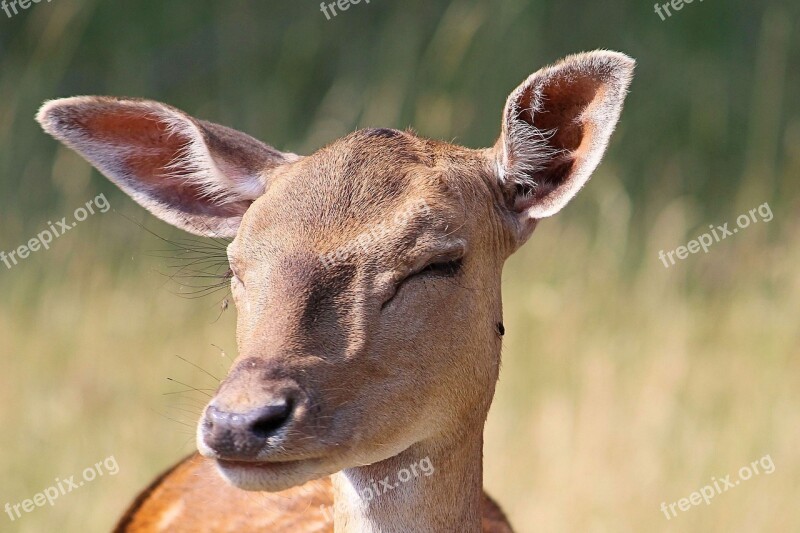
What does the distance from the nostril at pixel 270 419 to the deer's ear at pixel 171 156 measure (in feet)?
4.10

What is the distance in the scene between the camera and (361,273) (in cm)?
395

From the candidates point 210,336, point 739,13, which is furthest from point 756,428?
point 739,13

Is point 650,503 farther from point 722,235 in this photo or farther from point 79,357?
point 79,357

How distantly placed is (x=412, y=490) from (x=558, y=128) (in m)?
1.29

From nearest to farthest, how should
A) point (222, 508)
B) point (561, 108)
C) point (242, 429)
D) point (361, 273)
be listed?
point (242, 429)
point (361, 273)
point (561, 108)
point (222, 508)

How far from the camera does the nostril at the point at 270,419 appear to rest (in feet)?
11.6

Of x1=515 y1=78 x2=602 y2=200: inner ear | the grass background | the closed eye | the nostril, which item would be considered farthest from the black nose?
the grass background

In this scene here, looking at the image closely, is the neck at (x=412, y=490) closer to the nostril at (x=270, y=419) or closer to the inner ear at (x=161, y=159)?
the nostril at (x=270, y=419)

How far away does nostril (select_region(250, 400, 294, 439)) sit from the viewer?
11.6 ft

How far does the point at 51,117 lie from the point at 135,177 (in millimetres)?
379

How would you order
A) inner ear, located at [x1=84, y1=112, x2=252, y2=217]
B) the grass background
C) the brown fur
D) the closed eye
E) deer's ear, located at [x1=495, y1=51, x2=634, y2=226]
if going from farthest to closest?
1. the grass background
2. the brown fur
3. inner ear, located at [x1=84, y1=112, x2=252, y2=217]
4. deer's ear, located at [x1=495, y1=51, x2=634, y2=226]
5. the closed eye

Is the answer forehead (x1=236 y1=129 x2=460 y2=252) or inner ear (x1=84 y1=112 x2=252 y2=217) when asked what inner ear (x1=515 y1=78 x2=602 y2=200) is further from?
→ inner ear (x1=84 y1=112 x2=252 y2=217)

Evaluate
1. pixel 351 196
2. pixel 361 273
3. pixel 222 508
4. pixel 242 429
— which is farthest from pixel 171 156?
pixel 242 429

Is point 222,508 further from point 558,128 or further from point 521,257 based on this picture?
point 521,257
